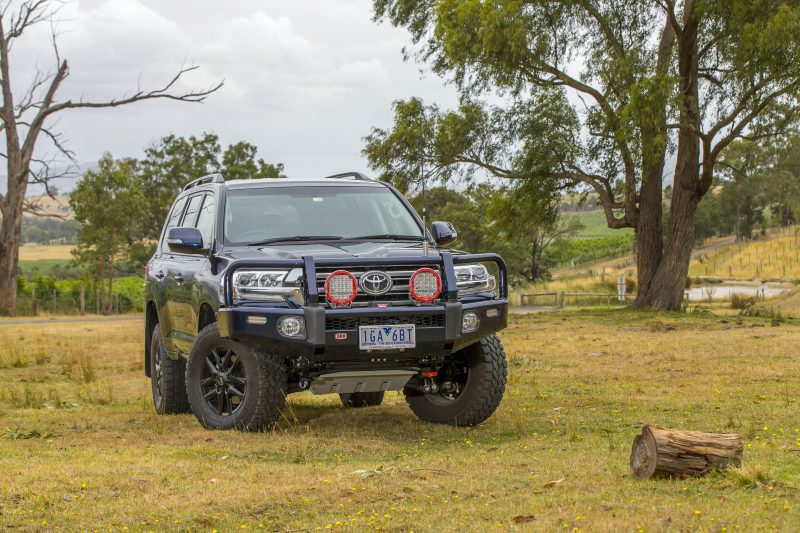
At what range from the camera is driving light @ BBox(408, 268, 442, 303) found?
8.79 m

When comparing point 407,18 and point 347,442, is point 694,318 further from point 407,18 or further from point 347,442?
point 347,442

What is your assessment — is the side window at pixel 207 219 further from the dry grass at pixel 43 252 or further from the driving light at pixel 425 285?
the dry grass at pixel 43 252

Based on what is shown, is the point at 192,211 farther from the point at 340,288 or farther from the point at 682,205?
the point at 682,205

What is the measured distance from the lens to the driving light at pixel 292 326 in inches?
336

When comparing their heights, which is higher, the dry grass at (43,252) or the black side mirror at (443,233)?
the dry grass at (43,252)

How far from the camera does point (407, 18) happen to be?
1284 inches

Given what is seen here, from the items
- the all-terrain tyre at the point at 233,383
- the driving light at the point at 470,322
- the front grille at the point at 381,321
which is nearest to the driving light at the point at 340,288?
the front grille at the point at 381,321

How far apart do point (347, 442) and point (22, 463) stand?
2.34 meters

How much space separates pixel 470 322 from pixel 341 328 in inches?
42.2

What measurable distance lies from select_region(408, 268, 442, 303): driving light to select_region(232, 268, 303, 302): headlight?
85 cm

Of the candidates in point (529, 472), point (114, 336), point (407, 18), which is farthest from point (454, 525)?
point (407, 18)

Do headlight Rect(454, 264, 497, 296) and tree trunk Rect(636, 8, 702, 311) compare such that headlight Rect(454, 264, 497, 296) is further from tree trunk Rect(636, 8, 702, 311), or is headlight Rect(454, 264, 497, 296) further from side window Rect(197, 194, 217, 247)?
tree trunk Rect(636, 8, 702, 311)

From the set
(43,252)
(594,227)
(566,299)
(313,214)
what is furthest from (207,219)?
(43,252)

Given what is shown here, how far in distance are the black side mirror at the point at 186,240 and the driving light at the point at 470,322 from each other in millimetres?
2348
